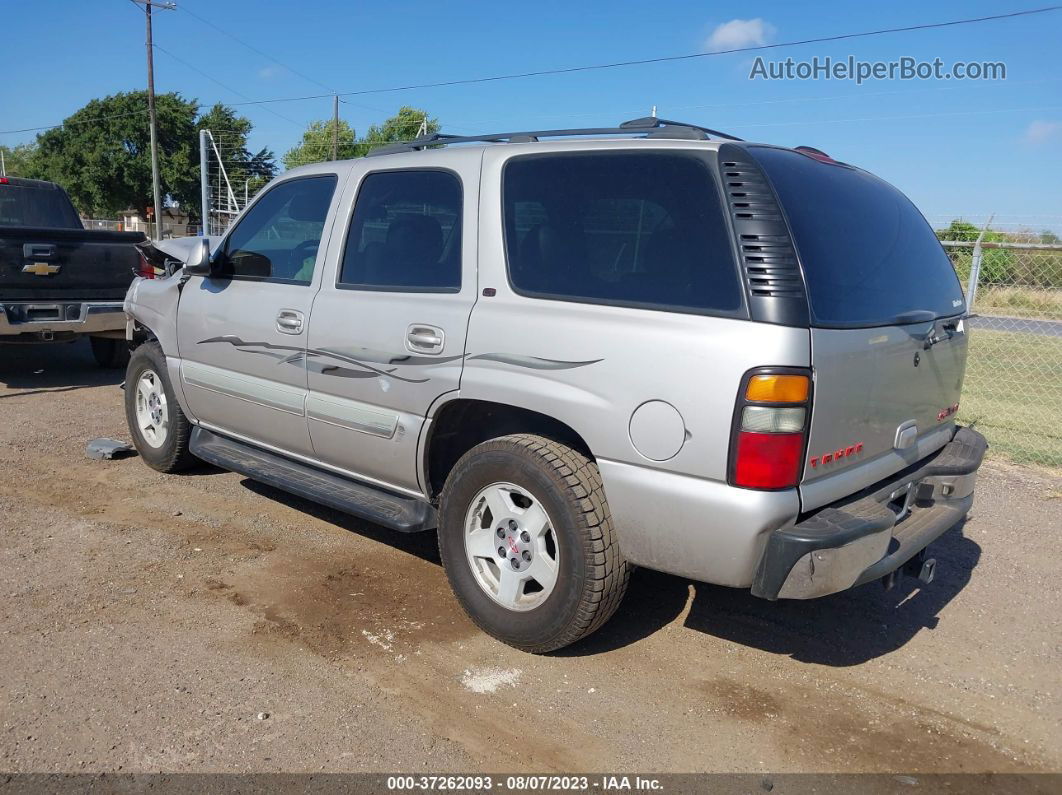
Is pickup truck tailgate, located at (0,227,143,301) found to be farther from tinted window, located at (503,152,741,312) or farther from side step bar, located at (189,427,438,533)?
tinted window, located at (503,152,741,312)

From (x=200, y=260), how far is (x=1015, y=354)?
12524 millimetres

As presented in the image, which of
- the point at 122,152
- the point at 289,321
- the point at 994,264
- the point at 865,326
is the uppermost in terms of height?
the point at 122,152

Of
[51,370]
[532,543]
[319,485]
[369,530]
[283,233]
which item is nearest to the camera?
[532,543]

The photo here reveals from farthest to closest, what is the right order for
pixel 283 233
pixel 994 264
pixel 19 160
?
1. pixel 19 160
2. pixel 994 264
3. pixel 283 233

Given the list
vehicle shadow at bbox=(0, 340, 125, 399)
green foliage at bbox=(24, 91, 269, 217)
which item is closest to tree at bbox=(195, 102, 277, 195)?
green foliage at bbox=(24, 91, 269, 217)

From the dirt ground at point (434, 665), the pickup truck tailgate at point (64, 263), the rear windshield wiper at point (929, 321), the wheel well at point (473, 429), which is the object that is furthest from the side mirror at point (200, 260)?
the pickup truck tailgate at point (64, 263)

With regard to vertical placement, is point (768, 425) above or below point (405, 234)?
below

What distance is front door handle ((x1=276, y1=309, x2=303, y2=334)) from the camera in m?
4.25

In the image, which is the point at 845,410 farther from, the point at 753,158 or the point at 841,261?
the point at 753,158

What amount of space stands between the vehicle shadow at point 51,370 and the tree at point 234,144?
4777 centimetres

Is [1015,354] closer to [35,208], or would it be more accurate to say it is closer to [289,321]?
[289,321]

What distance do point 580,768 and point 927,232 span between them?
9.62 ft

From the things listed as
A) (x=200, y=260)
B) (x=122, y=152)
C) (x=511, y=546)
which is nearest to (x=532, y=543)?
(x=511, y=546)

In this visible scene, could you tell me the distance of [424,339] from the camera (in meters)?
3.68
